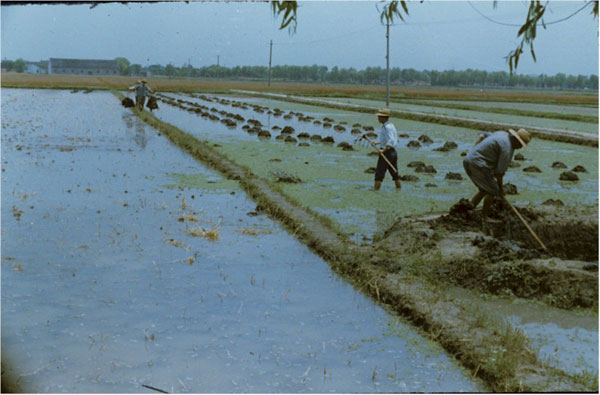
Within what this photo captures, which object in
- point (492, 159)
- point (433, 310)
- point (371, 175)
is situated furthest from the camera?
point (371, 175)

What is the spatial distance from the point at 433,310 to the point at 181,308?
5.43ft

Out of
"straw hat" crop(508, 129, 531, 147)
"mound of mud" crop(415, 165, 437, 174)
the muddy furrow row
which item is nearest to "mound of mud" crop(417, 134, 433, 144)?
the muddy furrow row

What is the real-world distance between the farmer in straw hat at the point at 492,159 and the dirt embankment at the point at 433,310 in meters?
1.45

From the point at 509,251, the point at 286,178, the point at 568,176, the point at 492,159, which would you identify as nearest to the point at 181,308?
the point at 509,251

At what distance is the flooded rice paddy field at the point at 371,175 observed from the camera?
332 inches

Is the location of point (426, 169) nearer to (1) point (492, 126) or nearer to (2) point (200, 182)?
(2) point (200, 182)

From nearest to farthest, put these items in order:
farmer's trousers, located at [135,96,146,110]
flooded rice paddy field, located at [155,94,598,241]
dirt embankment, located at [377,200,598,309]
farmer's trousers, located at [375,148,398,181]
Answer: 1. dirt embankment, located at [377,200,598,309]
2. flooded rice paddy field, located at [155,94,598,241]
3. farmer's trousers, located at [375,148,398,181]
4. farmer's trousers, located at [135,96,146,110]

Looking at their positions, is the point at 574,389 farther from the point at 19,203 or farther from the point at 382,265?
the point at 19,203

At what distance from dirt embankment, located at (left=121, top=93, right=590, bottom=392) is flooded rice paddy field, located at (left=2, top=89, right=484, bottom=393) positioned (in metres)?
0.11

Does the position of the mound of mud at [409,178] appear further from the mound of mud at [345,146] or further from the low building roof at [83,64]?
the low building roof at [83,64]

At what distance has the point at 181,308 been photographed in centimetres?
459

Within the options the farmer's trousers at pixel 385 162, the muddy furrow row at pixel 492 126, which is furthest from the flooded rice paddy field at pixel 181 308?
the muddy furrow row at pixel 492 126

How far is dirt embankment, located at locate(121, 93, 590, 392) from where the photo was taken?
3.47 meters

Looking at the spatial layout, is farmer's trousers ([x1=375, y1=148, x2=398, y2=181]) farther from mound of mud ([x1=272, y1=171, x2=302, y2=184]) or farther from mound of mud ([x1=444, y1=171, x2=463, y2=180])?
mound of mud ([x1=444, y1=171, x2=463, y2=180])
